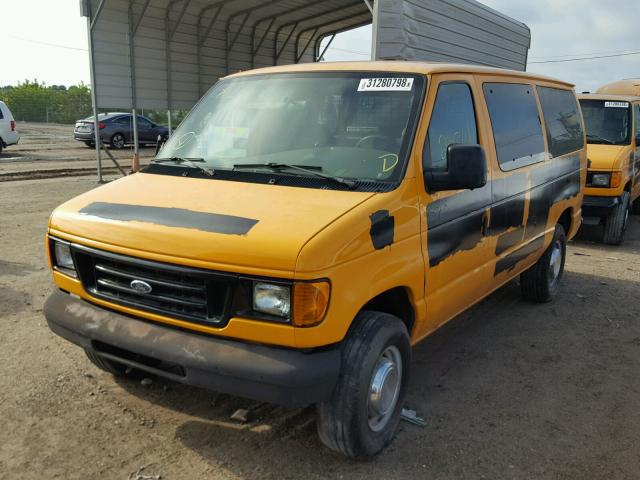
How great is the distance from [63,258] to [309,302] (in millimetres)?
1661

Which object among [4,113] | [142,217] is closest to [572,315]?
[142,217]

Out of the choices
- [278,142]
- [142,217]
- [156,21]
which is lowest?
[142,217]

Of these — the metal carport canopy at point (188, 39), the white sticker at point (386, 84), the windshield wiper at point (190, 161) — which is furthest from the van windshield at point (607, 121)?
the windshield wiper at point (190, 161)

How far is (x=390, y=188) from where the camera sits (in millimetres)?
3137

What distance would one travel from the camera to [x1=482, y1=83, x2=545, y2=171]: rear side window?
14.1 feet

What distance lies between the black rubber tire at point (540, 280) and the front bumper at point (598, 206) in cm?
291

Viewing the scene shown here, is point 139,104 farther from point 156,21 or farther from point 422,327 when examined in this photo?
point 422,327

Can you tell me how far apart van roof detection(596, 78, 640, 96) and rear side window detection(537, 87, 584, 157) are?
324 inches

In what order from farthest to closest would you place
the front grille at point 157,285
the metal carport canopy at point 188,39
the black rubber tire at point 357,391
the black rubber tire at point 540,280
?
1. the metal carport canopy at point 188,39
2. the black rubber tire at point 540,280
3. the black rubber tire at point 357,391
4. the front grille at point 157,285

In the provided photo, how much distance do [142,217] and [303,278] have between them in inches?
38.8

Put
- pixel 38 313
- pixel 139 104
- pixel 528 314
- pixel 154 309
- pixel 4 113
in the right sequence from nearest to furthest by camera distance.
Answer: pixel 154 309, pixel 38 313, pixel 528 314, pixel 139 104, pixel 4 113

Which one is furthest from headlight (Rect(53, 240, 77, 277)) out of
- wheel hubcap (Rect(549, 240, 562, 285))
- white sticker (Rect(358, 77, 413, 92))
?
wheel hubcap (Rect(549, 240, 562, 285))

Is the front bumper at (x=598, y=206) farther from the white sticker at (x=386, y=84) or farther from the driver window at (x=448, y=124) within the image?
the white sticker at (x=386, y=84)

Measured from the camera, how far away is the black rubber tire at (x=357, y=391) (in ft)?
9.41
